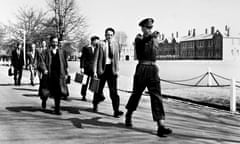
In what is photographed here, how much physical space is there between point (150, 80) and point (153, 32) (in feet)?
2.71

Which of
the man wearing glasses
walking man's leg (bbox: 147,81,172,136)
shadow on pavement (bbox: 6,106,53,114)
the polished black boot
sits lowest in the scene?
shadow on pavement (bbox: 6,106,53,114)

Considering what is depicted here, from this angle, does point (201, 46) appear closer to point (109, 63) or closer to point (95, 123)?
point (109, 63)

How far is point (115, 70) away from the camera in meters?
7.71

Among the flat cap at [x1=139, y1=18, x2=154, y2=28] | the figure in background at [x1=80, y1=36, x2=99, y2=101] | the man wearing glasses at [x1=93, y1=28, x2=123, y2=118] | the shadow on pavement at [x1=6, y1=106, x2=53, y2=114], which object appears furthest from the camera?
the figure in background at [x1=80, y1=36, x2=99, y2=101]

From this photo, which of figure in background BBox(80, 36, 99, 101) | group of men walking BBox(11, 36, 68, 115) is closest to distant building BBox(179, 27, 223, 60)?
figure in background BBox(80, 36, 99, 101)

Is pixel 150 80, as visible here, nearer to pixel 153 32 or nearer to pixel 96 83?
pixel 153 32

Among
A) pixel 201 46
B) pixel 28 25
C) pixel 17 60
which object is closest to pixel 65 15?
pixel 28 25

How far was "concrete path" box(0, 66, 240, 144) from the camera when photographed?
573 cm

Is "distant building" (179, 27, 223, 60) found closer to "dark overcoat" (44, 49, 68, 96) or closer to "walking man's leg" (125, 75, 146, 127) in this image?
"dark overcoat" (44, 49, 68, 96)

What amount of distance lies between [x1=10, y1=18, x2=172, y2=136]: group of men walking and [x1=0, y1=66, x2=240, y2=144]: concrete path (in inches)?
13.6

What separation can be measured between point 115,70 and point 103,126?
1.44 metres

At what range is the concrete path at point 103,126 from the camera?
573cm

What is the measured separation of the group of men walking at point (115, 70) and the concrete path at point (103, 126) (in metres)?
0.35

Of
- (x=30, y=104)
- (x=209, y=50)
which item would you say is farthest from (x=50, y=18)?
(x=209, y=50)
